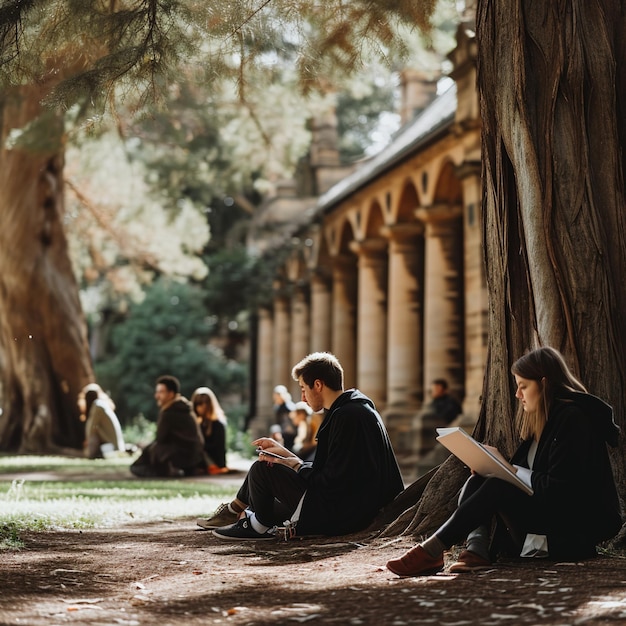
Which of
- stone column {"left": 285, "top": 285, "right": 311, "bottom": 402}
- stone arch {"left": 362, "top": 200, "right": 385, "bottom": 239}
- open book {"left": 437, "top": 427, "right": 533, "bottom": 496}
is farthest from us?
stone column {"left": 285, "top": 285, "right": 311, "bottom": 402}

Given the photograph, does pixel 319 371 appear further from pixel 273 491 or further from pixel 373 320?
pixel 373 320

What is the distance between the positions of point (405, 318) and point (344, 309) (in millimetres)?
5998

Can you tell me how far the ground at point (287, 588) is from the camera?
14.1 feet

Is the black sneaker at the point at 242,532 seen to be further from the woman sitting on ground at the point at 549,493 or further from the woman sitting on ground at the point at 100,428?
the woman sitting on ground at the point at 100,428

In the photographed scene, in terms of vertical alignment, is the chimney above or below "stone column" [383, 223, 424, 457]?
above

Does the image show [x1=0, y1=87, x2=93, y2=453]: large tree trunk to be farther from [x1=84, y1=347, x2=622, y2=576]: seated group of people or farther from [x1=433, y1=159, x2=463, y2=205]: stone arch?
[x1=84, y1=347, x2=622, y2=576]: seated group of people

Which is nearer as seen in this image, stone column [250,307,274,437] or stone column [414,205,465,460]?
stone column [414,205,465,460]

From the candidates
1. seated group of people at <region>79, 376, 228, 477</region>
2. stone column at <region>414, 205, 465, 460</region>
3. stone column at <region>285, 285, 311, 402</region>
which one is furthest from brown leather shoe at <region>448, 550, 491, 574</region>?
stone column at <region>285, 285, 311, 402</region>

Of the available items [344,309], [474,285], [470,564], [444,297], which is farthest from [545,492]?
[344,309]

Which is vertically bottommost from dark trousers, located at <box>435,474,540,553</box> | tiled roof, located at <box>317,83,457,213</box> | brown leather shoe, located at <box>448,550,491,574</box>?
brown leather shoe, located at <box>448,550,491,574</box>

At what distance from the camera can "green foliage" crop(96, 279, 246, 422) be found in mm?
36250

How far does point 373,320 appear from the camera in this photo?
24.8 meters

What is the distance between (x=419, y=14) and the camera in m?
8.81

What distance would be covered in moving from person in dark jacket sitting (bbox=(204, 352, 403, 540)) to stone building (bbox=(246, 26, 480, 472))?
880 centimetres
